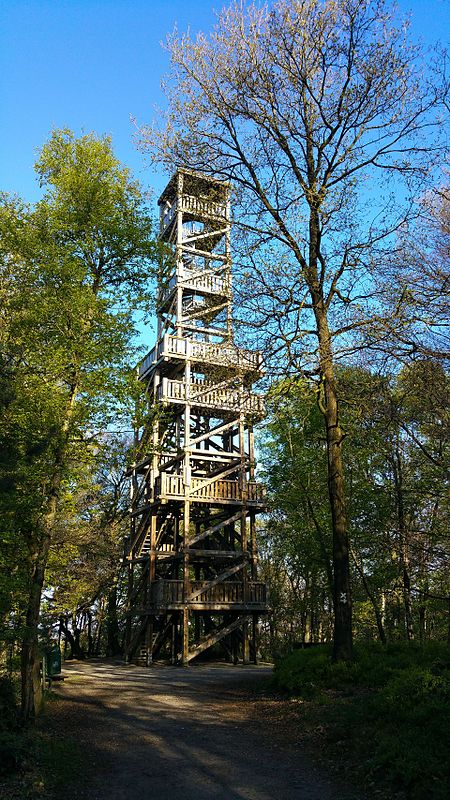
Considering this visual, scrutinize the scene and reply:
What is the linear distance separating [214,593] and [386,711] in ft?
43.3

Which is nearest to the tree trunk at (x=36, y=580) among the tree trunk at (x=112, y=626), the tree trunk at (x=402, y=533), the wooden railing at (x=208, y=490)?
the tree trunk at (x=402, y=533)

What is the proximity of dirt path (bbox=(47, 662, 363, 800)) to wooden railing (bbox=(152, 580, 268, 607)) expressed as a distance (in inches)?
194

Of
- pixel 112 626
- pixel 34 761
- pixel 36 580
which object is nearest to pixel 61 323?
pixel 36 580

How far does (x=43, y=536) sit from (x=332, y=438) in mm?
5712

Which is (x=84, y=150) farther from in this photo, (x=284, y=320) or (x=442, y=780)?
(x=442, y=780)

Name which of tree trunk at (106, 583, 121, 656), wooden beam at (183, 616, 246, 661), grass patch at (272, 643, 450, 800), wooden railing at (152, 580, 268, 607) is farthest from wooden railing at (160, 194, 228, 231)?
tree trunk at (106, 583, 121, 656)

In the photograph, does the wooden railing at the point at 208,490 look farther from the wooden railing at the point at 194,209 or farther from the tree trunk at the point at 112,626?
the tree trunk at the point at 112,626

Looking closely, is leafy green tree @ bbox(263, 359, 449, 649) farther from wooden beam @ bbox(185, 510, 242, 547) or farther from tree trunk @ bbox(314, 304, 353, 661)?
wooden beam @ bbox(185, 510, 242, 547)

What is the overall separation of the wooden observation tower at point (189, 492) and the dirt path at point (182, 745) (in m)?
6.06

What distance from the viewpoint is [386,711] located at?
748 cm

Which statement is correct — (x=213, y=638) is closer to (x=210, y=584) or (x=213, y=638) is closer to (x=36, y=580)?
(x=210, y=584)

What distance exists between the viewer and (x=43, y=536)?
10438 millimetres

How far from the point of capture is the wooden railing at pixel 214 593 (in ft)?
63.6

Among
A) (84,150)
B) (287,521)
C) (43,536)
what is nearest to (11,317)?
(84,150)
